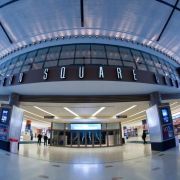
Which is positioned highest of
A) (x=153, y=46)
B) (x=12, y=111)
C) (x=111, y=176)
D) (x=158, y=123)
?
(x=153, y=46)

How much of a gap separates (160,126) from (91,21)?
913 cm

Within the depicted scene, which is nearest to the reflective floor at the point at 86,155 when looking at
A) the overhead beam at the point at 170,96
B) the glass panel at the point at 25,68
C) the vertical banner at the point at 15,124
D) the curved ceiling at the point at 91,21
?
the vertical banner at the point at 15,124

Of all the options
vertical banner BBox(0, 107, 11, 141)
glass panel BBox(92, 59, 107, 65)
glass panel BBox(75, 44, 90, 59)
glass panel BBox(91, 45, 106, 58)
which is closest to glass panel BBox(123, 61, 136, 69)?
glass panel BBox(92, 59, 107, 65)

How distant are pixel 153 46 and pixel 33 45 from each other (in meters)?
10.1

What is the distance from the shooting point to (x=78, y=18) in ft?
41.7

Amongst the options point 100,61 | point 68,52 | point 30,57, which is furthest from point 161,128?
point 30,57

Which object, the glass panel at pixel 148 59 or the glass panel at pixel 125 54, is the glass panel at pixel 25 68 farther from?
the glass panel at pixel 148 59

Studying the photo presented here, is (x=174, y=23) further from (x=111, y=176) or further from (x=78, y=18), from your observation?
(x=111, y=176)

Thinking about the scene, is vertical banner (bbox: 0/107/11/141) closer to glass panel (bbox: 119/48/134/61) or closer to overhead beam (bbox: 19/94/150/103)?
overhead beam (bbox: 19/94/150/103)

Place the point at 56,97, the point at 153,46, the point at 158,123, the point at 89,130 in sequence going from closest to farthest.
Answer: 1. the point at 158,123
2. the point at 56,97
3. the point at 153,46
4. the point at 89,130

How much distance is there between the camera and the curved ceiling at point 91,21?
11.6 metres

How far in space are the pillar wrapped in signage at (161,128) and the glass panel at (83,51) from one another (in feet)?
21.5

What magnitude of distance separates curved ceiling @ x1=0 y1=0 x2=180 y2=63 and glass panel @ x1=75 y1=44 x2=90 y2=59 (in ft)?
3.05

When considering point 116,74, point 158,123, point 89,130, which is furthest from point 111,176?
point 89,130
